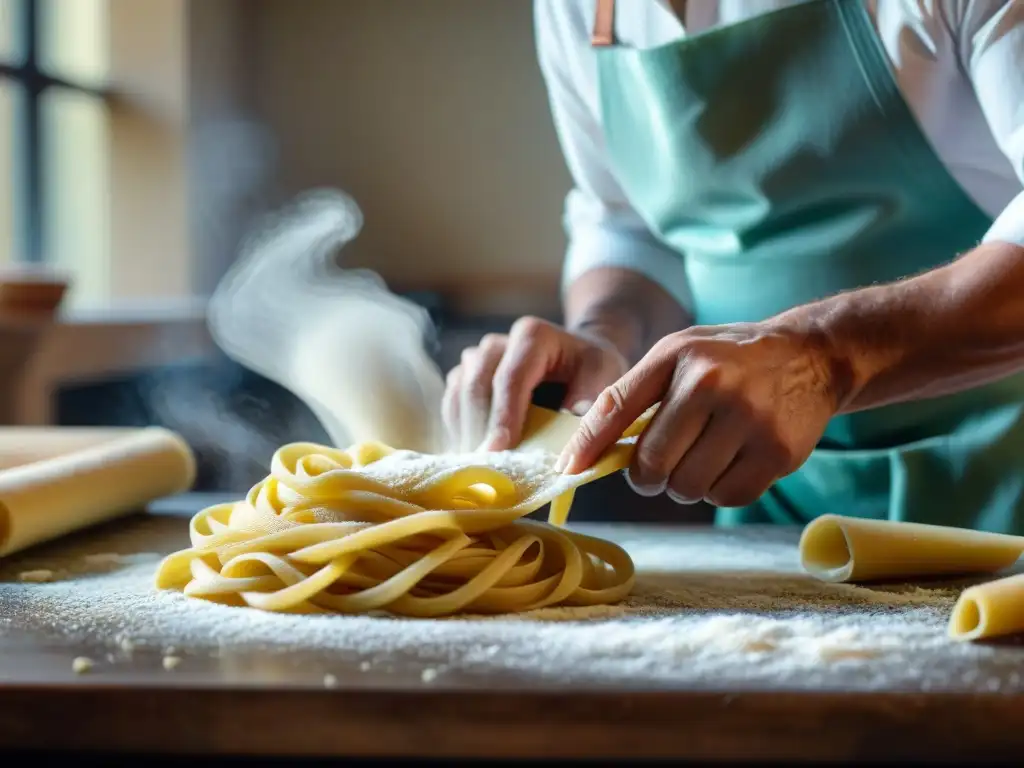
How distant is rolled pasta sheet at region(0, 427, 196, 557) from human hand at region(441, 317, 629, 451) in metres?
0.45

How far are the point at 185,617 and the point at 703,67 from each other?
3.29 feet

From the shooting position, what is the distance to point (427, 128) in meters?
5.21

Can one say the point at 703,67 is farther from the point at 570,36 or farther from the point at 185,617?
the point at 185,617

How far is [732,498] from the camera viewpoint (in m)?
1.20

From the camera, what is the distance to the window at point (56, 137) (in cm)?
377

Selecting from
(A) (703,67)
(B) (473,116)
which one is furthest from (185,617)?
(B) (473,116)

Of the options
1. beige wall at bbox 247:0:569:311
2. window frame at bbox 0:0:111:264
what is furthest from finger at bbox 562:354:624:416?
beige wall at bbox 247:0:569:311

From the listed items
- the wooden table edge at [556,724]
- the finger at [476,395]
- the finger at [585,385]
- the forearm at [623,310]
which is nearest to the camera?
the wooden table edge at [556,724]

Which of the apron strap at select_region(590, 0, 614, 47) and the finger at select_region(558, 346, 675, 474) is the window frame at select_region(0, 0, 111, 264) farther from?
the finger at select_region(558, 346, 675, 474)

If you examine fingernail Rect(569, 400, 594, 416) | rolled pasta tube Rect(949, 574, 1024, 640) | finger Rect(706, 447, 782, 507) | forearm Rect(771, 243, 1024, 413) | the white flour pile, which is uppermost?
forearm Rect(771, 243, 1024, 413)

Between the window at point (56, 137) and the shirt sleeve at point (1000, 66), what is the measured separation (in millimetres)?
2848

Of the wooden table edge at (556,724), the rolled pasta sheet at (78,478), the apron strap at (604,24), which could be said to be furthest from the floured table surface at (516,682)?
the apron strap at (604,24)

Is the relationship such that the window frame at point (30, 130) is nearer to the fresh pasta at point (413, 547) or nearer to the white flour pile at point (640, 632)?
the white flour pile at point (640, 632)

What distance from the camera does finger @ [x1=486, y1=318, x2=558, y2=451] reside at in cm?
139
